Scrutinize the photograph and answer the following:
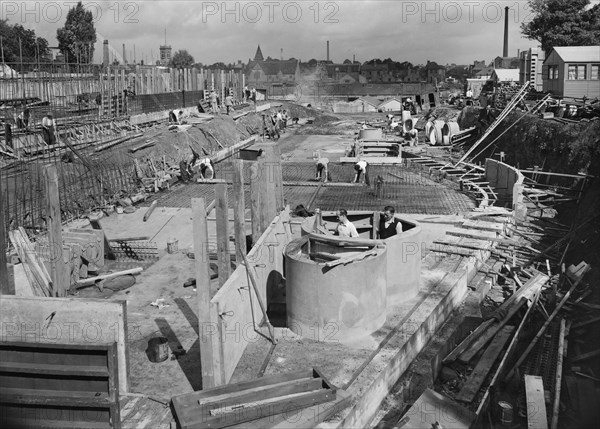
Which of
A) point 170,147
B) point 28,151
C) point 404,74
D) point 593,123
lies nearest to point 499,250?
point 593,123

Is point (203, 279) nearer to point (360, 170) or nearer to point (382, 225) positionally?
point (382, 225)

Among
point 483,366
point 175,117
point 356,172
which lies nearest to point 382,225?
point 483,366

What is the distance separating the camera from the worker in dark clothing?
1101 centimetres

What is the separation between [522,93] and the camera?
29.1 metres

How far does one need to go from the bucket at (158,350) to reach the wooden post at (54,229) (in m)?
2.78

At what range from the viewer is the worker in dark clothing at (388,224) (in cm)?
1101

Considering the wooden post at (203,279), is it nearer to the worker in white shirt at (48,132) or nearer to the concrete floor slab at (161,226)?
the concrete floor slab at (161,226)

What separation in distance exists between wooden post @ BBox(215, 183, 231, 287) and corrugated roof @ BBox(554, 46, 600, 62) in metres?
26.1

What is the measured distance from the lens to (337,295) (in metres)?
8.79

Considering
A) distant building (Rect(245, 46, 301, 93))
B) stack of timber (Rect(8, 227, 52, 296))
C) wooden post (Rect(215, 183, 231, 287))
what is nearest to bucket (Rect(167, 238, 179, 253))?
stack of timber (Rect(8, 227, 52, 296))

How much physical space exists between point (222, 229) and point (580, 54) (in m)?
26.9

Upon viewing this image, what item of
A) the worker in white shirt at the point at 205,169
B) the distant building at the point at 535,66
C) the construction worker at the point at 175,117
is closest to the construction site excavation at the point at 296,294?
the worker in white shirt at the point at 205,169

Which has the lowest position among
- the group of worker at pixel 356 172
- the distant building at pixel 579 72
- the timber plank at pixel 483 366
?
the timber plank at pixel 483 366

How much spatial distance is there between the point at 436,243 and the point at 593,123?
9.12m
